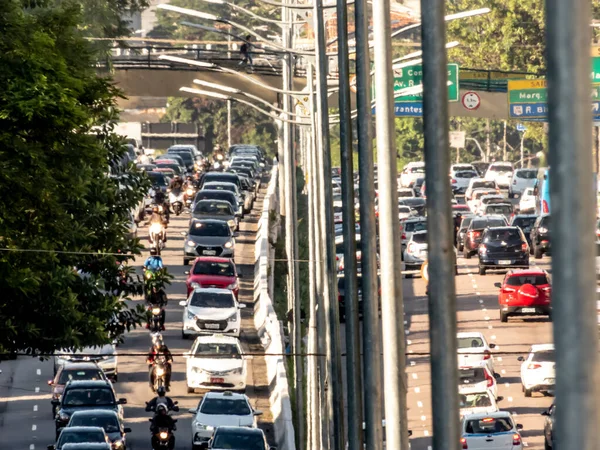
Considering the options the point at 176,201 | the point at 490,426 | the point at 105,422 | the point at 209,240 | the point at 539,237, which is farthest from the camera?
the point at 176,201

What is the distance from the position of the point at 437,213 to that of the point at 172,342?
136ft

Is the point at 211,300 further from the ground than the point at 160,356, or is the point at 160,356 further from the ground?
the point at 211,300

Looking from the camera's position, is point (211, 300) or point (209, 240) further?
point (209, 240)

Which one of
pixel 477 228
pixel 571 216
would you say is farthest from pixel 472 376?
pixel 571 216

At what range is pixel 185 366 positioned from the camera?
49.3 m

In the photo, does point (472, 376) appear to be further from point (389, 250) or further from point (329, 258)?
point (389, 250)

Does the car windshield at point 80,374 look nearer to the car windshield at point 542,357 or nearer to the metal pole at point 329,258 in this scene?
the car windshield at point 542,357

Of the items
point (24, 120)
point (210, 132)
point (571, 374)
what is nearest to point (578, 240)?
point (571, 374)

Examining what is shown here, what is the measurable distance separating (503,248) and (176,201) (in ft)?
74.3

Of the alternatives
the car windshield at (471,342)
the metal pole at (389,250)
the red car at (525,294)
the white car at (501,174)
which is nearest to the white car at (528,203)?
the white car at (501,174)

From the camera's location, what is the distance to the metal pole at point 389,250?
1598cm

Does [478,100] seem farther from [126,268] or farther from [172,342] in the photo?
[126,268]

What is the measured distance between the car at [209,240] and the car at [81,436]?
96.0 feet

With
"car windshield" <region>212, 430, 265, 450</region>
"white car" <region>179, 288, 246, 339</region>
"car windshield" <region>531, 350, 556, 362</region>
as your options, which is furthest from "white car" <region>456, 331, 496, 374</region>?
"car windshield" <region>212, 430, 265, 450</region>
